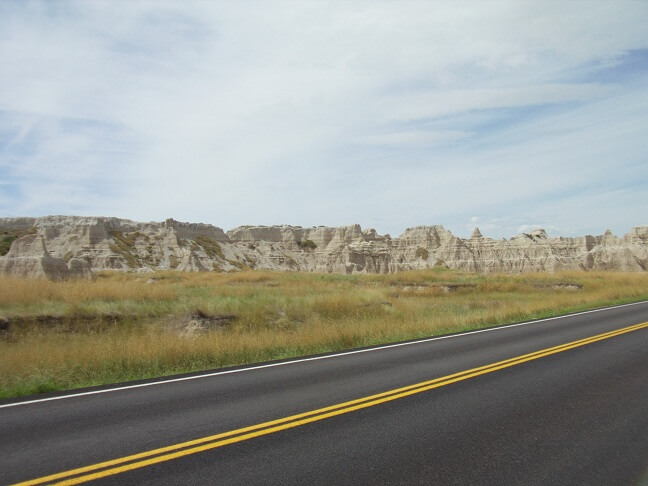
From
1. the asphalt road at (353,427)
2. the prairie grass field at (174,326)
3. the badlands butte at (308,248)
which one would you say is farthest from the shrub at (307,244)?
the asphalt road at (353,427)

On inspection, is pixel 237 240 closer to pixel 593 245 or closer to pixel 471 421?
pixel 593 245

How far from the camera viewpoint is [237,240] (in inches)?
3853

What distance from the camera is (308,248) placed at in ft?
347

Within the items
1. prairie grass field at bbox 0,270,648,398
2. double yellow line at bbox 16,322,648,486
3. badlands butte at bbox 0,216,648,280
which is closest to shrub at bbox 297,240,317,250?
badlands butte at bbox 0,216,648,280

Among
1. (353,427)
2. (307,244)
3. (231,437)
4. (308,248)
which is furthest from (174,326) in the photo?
(307,244)

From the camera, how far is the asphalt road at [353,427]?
4.55 metres

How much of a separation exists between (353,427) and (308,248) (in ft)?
328

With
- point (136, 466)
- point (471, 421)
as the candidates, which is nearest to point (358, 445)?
point (471, 421)

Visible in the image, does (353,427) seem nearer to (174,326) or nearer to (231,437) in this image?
(231,437)

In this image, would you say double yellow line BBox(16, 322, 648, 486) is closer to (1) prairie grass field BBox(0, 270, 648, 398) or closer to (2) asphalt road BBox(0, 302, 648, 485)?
(2) asphalt road BBox(0, 302, 648, 485)

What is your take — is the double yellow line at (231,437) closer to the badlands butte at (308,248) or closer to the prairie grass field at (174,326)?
the prairie grass field at (174,326)

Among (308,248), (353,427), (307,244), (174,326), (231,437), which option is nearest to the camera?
(231,437)

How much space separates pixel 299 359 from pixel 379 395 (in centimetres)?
357

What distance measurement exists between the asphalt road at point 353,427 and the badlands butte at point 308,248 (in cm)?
5944
